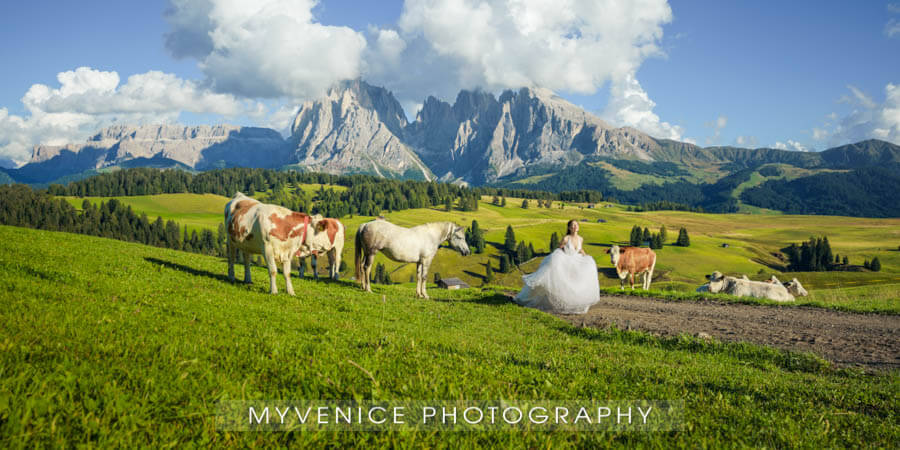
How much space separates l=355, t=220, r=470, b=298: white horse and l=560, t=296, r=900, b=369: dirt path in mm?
7863

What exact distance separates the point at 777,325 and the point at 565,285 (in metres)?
7.74

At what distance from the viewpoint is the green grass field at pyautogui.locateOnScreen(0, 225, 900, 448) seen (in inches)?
152

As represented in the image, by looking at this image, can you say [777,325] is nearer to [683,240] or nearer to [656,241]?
[656,241]

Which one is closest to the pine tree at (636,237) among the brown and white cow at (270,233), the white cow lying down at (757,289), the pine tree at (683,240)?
the pine tree at (683,240)

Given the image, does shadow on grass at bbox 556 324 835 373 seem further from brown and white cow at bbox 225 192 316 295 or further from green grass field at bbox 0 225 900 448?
brown and white cow at bbox 225 192 316 295

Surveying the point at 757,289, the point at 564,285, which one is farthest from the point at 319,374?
the point at 757,289

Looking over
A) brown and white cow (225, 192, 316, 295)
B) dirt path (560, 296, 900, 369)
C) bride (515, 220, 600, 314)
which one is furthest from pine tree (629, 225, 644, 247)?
brown and white cow (225, 192, 316, 295)

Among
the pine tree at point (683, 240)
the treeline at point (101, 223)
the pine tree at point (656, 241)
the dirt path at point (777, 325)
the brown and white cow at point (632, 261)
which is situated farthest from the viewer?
the pine tree at point (683, 240)

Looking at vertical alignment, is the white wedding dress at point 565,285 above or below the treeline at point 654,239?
above

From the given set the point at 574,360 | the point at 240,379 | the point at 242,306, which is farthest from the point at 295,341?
the point at 574,360

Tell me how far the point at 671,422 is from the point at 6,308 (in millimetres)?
9866

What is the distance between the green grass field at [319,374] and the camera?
386cm

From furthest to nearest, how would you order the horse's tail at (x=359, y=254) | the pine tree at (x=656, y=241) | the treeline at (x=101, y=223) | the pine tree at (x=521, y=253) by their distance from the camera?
the pine tree at (x=656, y=241) < the pine tree at (x=521, y=253) < the treeline at (x=101, y=223) < the horse's tail at (x=359, y=254)

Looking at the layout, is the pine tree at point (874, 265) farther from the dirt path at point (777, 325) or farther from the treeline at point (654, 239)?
the dirt path at point (777, 325)
